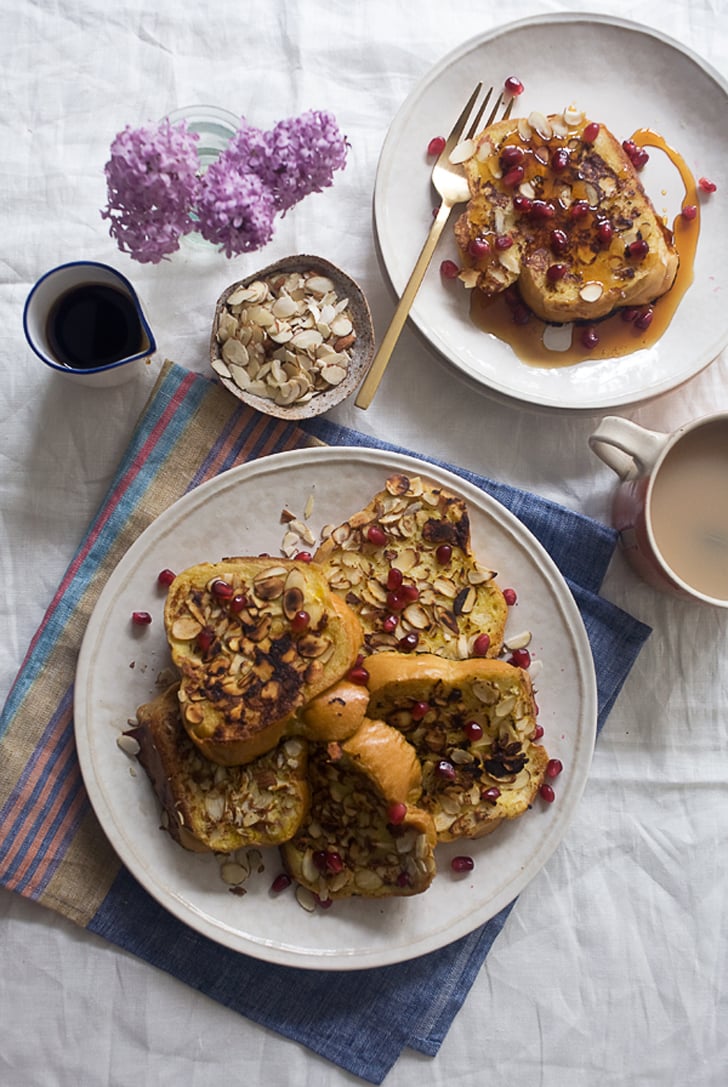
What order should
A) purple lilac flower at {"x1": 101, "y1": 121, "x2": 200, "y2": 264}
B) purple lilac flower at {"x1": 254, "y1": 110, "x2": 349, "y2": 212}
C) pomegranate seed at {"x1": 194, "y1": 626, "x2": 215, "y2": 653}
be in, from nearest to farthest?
1. purple lilac flower at {"x1": 101, "y1": 121, "x2": 200, "y2": 264}
2. purple lilac flower at {"x1": 254, "y1": 110, "x2": 349, "y2": 212}
3. pomegranate seed at {"x1": 194, "y1": 626, "x2": 215, "y2": 653}

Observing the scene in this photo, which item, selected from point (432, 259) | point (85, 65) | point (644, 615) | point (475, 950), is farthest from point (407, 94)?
point (475, 950)

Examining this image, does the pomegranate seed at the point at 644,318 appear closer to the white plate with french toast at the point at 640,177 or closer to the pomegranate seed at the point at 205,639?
the white plate with french toast at the point at 640,177

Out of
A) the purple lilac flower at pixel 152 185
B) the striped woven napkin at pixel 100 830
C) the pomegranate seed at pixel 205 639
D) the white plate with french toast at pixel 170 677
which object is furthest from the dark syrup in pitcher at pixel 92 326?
the pomegranate seed at pixel 205 639

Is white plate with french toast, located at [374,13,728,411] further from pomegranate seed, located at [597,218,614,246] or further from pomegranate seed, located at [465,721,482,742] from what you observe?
pomegranate seed, located at [465,721,482,742]

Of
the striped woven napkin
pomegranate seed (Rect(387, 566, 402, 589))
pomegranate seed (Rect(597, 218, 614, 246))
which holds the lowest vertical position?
the striped woven napkin

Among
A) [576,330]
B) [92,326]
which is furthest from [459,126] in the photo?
[92,326]

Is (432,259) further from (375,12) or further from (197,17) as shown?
(197,17)

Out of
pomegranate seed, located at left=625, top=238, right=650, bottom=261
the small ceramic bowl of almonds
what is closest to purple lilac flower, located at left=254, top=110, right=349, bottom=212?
the small ceramic bowl of almonds
